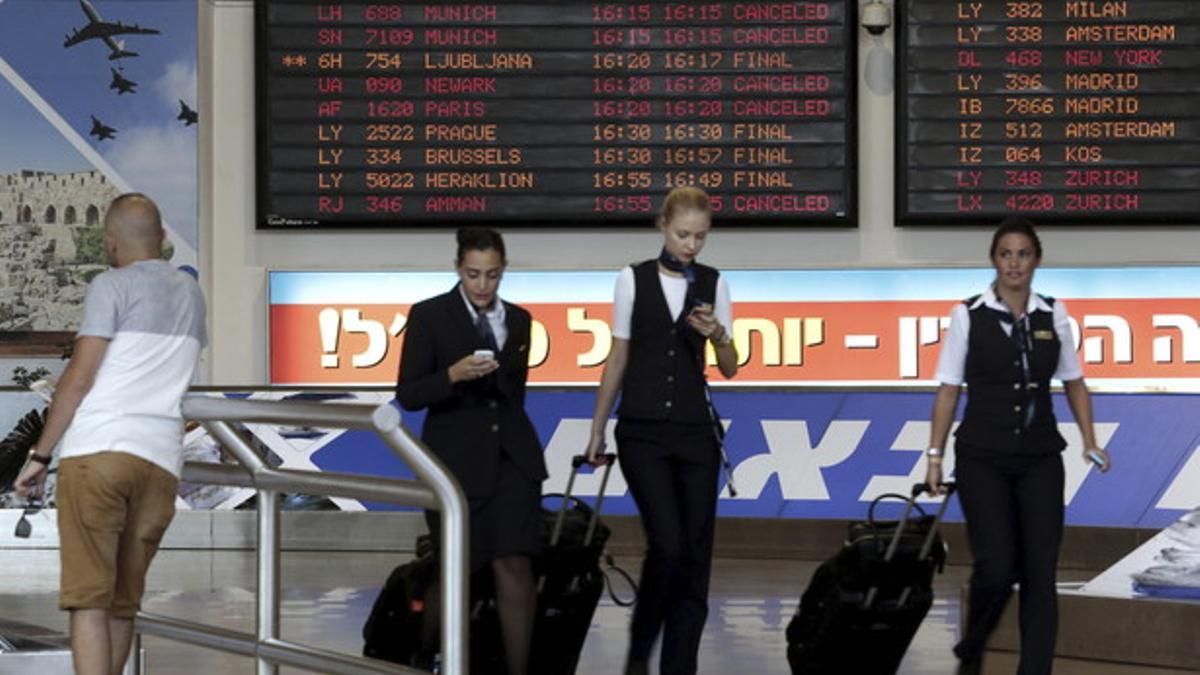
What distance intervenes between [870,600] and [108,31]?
786 cm

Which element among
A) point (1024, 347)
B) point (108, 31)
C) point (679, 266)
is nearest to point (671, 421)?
point (679, 266)

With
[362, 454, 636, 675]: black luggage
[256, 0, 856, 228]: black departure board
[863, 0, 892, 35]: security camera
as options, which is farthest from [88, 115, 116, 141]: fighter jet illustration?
[362, 454, 636, 675]: black luggage

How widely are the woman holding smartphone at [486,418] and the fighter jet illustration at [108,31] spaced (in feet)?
23.7

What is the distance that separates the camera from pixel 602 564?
12.1 m

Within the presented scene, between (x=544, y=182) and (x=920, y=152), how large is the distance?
2.17m

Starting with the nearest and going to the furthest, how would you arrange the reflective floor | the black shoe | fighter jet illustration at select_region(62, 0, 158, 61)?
the black shoe
the reflective floor
fighter jet illustration at select_region(62, 0, 158, 61)

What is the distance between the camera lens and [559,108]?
12.8 m

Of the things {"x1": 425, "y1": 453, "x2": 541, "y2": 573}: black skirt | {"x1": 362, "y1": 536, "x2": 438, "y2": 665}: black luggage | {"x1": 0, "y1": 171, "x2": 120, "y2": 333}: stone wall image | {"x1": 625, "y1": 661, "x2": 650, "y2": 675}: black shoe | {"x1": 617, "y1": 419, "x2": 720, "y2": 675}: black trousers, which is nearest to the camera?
{"x1": 425, "y1": 453, "x2": 541, "y2": 573}: black skirt

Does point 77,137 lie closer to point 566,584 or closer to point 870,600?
point 566,584

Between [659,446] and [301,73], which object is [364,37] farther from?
[659,446]

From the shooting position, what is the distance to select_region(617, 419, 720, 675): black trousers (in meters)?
7.03

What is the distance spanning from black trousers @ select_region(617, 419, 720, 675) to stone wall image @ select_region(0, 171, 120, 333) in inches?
279

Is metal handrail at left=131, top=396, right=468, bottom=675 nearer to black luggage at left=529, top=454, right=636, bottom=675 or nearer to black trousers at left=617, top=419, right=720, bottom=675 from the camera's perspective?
black luggage at left=529, top=454, right=636, bottom=675

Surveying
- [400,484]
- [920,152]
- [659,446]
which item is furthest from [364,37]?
[400,484]
